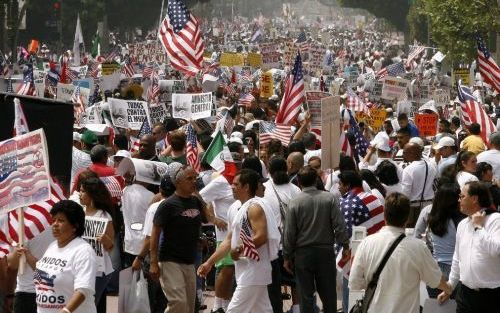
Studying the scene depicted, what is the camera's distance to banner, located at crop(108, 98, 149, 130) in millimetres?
20406

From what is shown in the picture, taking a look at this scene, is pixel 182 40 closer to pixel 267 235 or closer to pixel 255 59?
pixel 255 59

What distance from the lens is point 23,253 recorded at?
9.79 m

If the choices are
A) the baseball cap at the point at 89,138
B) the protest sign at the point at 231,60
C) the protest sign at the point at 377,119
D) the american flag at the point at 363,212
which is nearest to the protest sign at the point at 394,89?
the protest sign at the point at 377,119

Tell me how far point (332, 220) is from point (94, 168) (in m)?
2.37

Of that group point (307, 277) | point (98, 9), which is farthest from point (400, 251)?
point (98, 9)

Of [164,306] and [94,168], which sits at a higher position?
[94,168]

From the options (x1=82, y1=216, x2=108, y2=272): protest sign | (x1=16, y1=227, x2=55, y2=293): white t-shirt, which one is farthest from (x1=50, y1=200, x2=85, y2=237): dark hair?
(x1=82, y1=216, x2=108, y2=272): protest sign

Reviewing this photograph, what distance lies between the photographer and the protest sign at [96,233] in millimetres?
10523

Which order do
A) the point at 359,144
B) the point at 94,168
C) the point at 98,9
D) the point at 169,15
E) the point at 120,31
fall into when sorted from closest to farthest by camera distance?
the point at 94,168
the point at 359,144
the point at 169,15
the point at 98,9
the point at 120,31

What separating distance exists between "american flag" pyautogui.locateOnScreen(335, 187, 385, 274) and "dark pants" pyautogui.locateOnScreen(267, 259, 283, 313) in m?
0.53

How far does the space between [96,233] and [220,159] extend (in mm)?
3400

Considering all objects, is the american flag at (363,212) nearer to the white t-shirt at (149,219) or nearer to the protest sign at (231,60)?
the white t-shirt at (149,219)

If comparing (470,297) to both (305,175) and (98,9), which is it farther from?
(98,9)

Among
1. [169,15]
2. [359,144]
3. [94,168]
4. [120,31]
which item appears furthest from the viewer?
[120,31]
